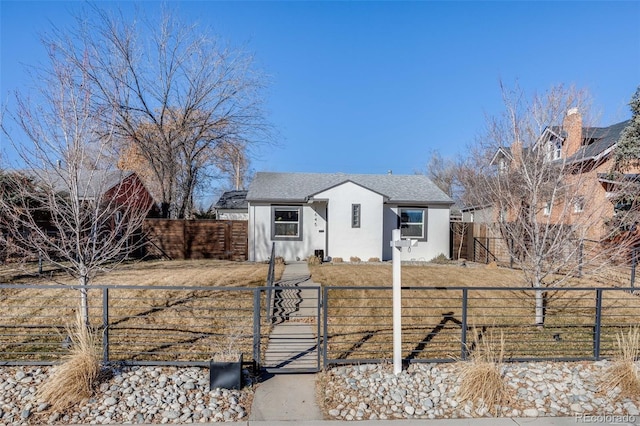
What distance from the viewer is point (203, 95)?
15930 mm

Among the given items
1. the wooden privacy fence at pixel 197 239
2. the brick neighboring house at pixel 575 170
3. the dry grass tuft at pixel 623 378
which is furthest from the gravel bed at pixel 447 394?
the wooden privacy fence at pixel 197 239

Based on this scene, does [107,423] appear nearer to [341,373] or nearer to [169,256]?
[341,373]

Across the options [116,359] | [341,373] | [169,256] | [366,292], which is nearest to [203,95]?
[169,256]

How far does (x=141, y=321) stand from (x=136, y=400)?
8.80ft

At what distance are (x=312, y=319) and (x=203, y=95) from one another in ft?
43.6

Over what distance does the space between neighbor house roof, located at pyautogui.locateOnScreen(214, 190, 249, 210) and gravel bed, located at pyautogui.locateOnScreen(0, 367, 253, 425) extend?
51.8 ft

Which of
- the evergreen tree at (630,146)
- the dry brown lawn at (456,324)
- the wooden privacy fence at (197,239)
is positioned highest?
the evergreen tree at (630,146)

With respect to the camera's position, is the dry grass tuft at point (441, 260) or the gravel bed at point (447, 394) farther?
the dry grass tuft at point (441, 260)

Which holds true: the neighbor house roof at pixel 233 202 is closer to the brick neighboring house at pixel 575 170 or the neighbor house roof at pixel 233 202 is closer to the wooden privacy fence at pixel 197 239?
the wooden privacy fence at pixel 197 239

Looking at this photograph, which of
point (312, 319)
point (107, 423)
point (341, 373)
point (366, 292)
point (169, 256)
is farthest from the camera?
point (169, 256)

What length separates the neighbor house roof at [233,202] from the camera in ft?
65.2

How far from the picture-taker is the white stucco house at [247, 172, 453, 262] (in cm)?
1362

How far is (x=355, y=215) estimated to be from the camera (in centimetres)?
1370

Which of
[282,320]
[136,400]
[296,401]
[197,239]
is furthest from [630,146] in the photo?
[197,239]
